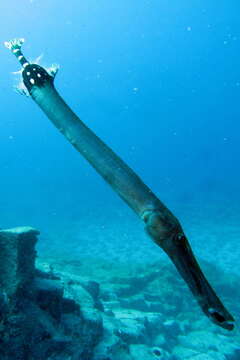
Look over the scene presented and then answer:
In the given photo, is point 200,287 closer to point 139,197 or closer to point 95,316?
point 139,197

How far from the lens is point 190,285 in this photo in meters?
1.71

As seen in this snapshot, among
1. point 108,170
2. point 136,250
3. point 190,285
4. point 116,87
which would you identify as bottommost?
point 190,285

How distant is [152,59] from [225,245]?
5771 centimetres

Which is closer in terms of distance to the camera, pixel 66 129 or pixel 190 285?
pixel 190 285

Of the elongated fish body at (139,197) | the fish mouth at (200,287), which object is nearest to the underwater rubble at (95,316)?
the elongated fish body at (139,197)

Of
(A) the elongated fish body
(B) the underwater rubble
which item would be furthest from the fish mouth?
(B) the underwater rubble

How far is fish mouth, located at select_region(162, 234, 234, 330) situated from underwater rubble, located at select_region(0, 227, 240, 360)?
11.3 feet

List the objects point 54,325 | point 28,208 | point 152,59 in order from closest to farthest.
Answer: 1. point 54,325
2. point 28,208
3. point 152,59

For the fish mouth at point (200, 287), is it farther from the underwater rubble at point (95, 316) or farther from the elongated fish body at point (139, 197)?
the underwater rubble at point (95, 316)

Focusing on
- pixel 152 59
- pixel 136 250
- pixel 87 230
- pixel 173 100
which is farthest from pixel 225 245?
pixel 173 100

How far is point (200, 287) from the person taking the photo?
1.70 m

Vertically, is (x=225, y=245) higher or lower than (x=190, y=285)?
higher

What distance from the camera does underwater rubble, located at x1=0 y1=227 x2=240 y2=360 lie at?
14.9 ft

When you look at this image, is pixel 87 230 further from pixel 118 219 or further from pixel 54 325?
pixel 54 325
